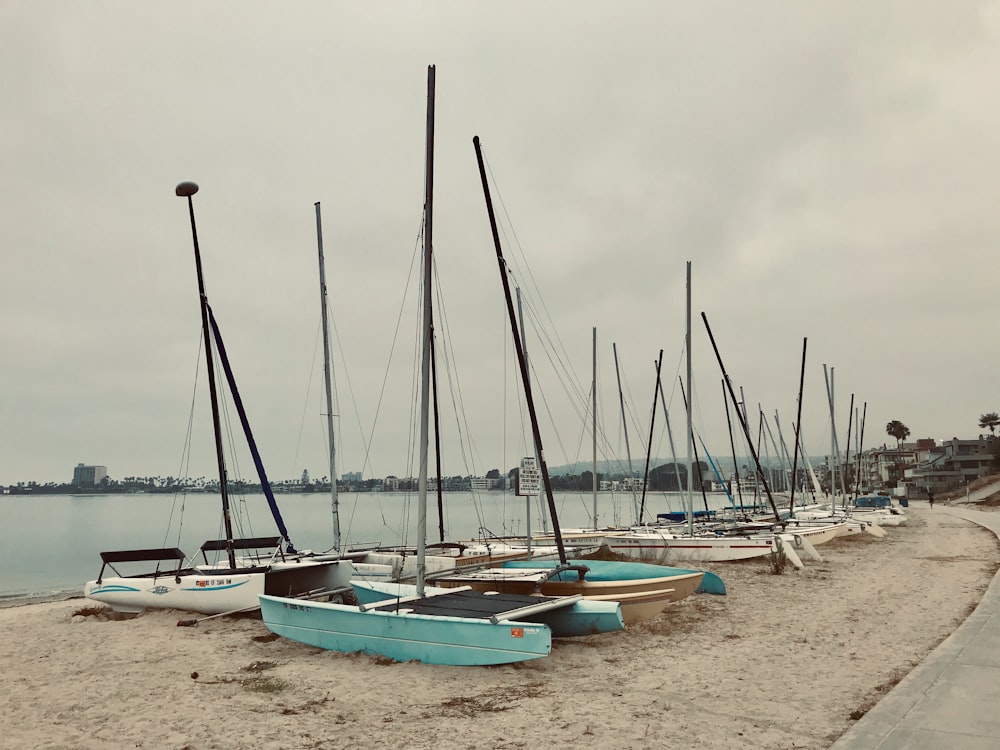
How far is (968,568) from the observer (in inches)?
818

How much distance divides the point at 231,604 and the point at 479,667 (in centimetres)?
783

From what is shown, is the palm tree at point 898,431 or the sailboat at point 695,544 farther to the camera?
the palm tree at point 898,431

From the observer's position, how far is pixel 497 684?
9.54 meters

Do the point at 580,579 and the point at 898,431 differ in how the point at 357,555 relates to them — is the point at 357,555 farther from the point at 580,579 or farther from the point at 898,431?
the point at 898,431

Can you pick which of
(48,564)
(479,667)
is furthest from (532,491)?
(48,564)

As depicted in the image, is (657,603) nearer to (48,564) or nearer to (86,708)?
(86,708)

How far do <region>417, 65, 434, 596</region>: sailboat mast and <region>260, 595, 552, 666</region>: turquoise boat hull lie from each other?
132cm

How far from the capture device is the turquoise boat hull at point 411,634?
980cm

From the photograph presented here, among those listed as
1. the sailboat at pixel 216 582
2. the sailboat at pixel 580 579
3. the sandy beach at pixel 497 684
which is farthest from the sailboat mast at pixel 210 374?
the sailboat at pixel 580 579

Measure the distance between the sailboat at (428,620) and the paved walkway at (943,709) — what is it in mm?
4391

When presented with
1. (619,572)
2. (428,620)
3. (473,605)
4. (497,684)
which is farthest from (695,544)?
(497,684)

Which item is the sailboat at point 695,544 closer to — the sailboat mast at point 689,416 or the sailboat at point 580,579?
the sailboat mast at point 689,416

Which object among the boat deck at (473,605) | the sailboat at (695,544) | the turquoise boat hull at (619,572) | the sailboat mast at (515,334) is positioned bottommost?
the sailboat at (695,544)

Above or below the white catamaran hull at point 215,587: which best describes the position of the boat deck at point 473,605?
above
